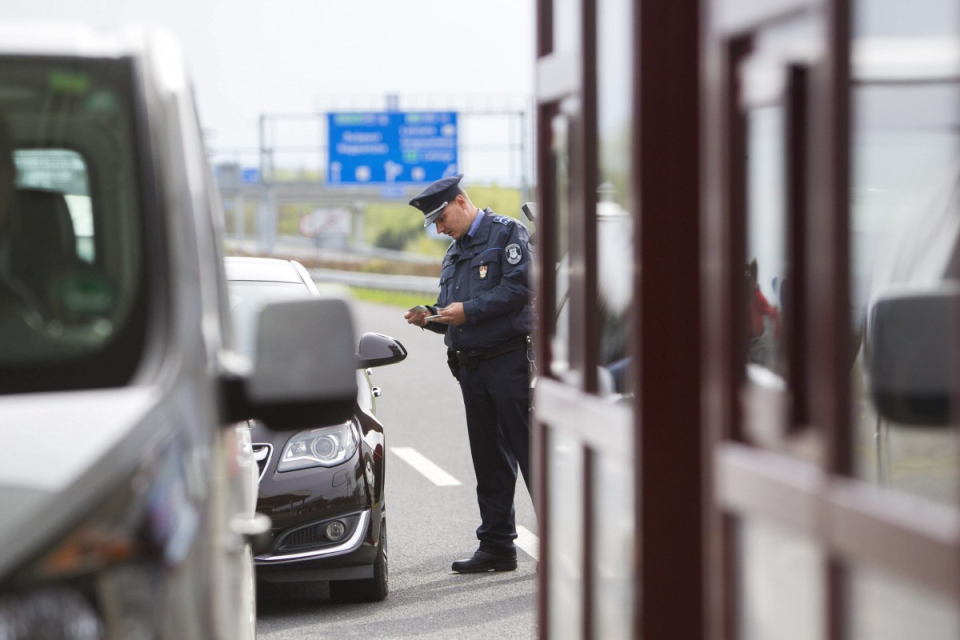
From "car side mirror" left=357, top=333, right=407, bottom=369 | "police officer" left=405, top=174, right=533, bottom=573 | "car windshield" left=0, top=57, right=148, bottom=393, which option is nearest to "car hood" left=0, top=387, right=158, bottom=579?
"car windshield" left=0, top=57, right=148, bottom=393

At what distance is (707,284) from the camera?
2.46 metres

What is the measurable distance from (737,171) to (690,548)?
0.84 meters

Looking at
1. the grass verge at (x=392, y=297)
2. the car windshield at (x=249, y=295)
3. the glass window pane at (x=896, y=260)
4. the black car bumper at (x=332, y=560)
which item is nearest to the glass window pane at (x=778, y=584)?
the glass window pane at (x=896, y=260)

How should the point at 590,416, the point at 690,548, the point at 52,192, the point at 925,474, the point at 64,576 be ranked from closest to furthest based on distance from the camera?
the point at 64,576, the point at 925,474, the point at 52,192, the point at 690,548, the point at 590,416

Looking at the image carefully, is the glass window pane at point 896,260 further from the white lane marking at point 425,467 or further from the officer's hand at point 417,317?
the white lane marking at point 425,467

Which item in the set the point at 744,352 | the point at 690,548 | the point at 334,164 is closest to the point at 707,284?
the point at 744,352

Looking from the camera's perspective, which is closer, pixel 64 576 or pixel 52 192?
pixel 64 576

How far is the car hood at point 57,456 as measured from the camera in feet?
5.82

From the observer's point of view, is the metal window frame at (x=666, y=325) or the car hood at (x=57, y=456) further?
the metal window frame at (x=666, y=325)

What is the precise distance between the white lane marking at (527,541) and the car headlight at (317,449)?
1604 mm

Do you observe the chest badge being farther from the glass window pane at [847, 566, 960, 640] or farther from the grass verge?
the grass verge

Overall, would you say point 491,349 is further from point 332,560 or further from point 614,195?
point 614,195

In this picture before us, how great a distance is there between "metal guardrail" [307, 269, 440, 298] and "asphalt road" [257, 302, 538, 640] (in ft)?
76.8

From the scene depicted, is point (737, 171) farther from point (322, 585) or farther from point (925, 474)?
point (322, 585)
